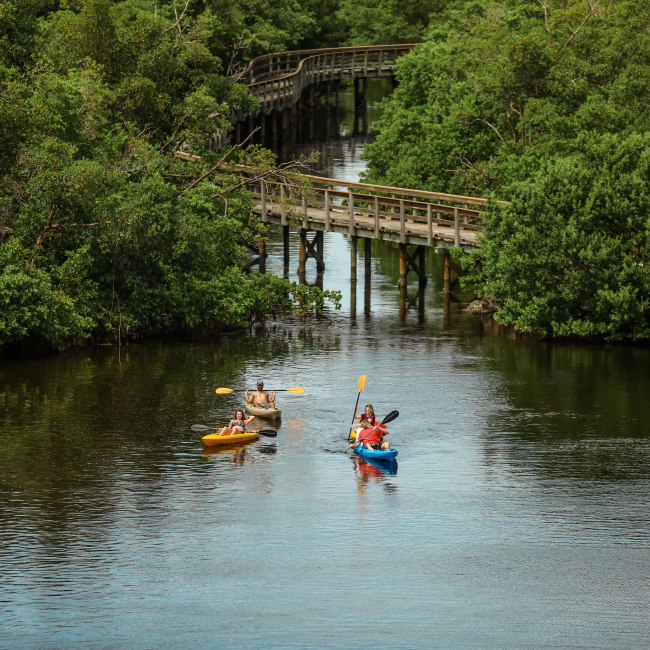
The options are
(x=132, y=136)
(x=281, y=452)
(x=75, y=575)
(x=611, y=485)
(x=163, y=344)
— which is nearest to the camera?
(x=75, y=575)

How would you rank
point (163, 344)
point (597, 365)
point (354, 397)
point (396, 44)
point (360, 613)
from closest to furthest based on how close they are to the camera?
point (360, 613), point (354, 397), point (597, 365), point (163, 344), point (396, 44)

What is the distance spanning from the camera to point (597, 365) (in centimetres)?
3584

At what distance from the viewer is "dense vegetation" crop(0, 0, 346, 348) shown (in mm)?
36469

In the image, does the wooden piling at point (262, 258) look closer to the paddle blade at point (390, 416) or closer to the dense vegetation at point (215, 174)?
the dense vegetation at point (215, 174)

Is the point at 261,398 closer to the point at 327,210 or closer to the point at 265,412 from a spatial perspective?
the point at 265,412

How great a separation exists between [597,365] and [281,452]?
12743 mm

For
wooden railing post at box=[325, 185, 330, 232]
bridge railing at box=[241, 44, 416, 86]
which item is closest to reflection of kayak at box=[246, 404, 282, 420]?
wooden railing post at box=[325, 185, 330, 232]

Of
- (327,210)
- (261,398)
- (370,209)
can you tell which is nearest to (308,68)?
(370,209)

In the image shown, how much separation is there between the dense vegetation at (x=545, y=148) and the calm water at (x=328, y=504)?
2.28 m

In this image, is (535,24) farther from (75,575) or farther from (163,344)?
(75,575)

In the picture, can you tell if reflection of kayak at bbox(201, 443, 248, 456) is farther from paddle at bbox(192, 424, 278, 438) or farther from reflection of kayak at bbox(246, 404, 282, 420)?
reflection of kayak at bbox(246, 404, 282, 420)

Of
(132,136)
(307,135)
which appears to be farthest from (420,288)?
(307,135)

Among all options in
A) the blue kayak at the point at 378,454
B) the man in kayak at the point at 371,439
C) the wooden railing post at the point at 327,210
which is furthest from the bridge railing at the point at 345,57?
the blue kayak at the point at 378,454

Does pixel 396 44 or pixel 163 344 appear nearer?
pixel 163 344
